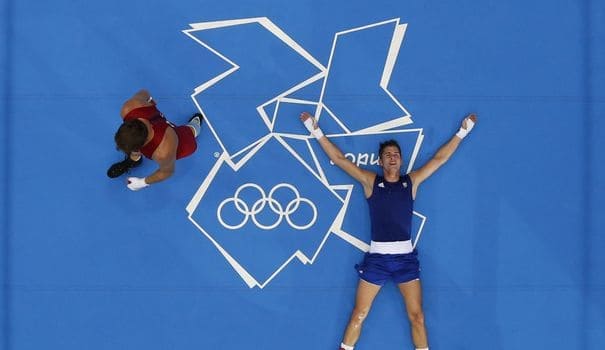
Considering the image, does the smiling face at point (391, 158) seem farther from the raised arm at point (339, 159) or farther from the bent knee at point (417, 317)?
the bent knee at point (417, 317)

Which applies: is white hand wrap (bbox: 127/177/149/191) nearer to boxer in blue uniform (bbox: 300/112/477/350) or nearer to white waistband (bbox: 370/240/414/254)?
boxer in blue uniform (bbox: 300/112/477/350)

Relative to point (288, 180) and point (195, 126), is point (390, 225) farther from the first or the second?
point (195, 126)

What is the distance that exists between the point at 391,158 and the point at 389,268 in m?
0.86

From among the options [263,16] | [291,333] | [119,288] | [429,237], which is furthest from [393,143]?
[119,288]

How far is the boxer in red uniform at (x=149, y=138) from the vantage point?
3330 mm

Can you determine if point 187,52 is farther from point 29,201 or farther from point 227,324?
point 227,324

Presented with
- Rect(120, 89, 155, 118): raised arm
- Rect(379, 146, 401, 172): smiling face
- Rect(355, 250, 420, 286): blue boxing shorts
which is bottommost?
Rect(355, 250, 420, 286): blue boxing shorts

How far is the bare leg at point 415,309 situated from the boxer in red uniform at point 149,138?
2023 millimetres

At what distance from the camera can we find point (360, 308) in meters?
4.13

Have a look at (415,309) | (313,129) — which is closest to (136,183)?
(313,129)

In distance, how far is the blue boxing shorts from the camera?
404 centimetres

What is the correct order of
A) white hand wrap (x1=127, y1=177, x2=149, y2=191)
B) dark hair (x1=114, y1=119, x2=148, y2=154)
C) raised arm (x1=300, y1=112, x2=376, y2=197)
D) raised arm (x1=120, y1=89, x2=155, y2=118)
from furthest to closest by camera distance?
raised arm (x1=300, y1=112, x2=376, y2=197)
white hand wrap (x1=127, y1=177, x2=149, y2=191)
raised arm (x1=120, y1=89, x2=155, y2=118)
dark hair (x1=114, y1=119, x2=148, y2=154)

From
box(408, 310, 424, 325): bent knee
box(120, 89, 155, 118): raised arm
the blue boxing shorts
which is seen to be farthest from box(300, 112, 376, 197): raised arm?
box(120, 89, 155, 118): raised arm

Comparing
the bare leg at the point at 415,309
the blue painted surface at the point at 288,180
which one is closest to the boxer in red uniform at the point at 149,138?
the blue painted surface at the point at 288,180
